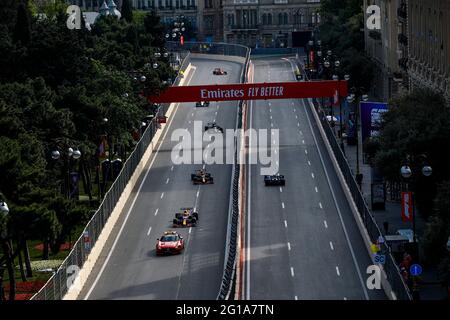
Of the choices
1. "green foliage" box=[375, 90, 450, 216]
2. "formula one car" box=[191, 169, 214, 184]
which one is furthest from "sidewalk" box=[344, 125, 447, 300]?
"formula one car" box=[191, 169, 214, 184]

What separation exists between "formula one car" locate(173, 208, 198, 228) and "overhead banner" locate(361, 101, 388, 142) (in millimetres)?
13487

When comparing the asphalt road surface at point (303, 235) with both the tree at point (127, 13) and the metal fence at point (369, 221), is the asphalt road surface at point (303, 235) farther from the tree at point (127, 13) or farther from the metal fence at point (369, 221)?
the tree at point (127, 13)

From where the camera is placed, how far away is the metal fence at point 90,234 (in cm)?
5966

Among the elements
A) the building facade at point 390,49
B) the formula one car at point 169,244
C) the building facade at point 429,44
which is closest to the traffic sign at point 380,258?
the formula one car at point 169,244

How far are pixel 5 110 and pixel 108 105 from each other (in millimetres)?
25912

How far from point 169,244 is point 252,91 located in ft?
164

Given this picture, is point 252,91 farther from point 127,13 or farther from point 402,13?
point 127,13

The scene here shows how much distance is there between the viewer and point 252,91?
125 meters

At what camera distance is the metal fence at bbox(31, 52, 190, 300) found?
5966 cm

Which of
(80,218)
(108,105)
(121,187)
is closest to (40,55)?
(108,105)

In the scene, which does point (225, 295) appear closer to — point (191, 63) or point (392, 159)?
point (392, 159)

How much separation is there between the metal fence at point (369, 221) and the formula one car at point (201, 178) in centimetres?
890

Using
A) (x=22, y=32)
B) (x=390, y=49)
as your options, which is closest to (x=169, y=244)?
(x=22, y=32)

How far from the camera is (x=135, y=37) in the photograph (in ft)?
480
